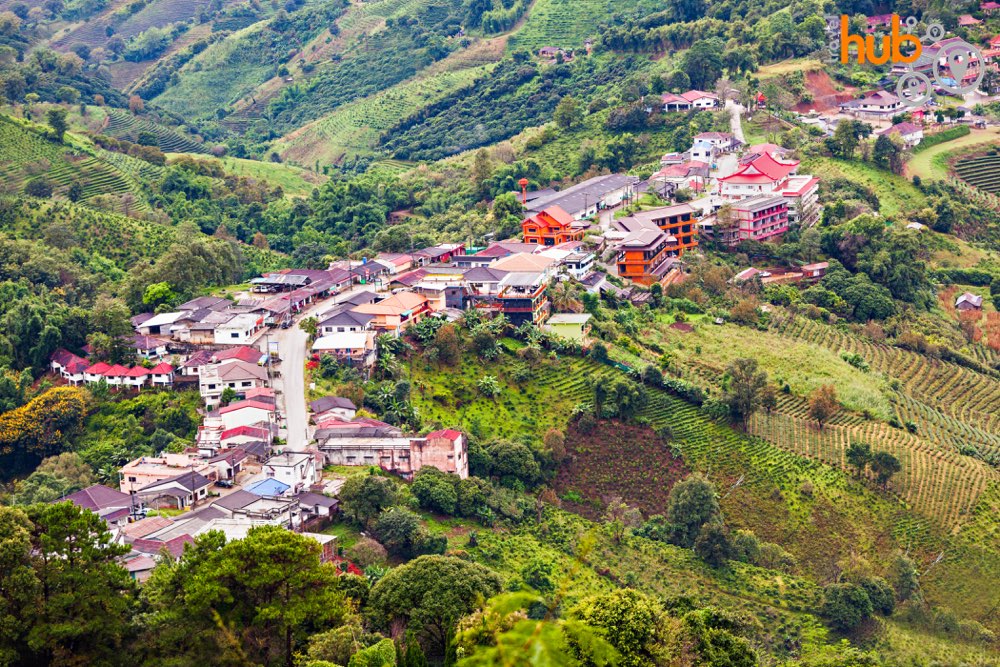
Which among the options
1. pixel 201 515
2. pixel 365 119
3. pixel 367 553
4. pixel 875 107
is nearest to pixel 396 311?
pixel 201 515

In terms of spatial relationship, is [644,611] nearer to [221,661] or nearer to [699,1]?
[221,661]

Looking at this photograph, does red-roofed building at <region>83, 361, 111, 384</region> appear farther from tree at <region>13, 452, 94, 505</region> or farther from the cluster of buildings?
the cluster of buildings

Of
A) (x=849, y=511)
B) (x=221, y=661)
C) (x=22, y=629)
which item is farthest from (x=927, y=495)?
(x=22, y=629)

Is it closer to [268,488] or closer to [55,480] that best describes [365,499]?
[268,488]

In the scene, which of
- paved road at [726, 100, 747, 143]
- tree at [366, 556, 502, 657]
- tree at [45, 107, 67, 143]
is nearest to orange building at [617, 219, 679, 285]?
paved road at [726, 100, 747, 143]

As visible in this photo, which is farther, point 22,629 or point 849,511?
point 849,511

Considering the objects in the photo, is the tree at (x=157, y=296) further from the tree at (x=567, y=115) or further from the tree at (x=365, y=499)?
the tree at (x=567, y=115)
